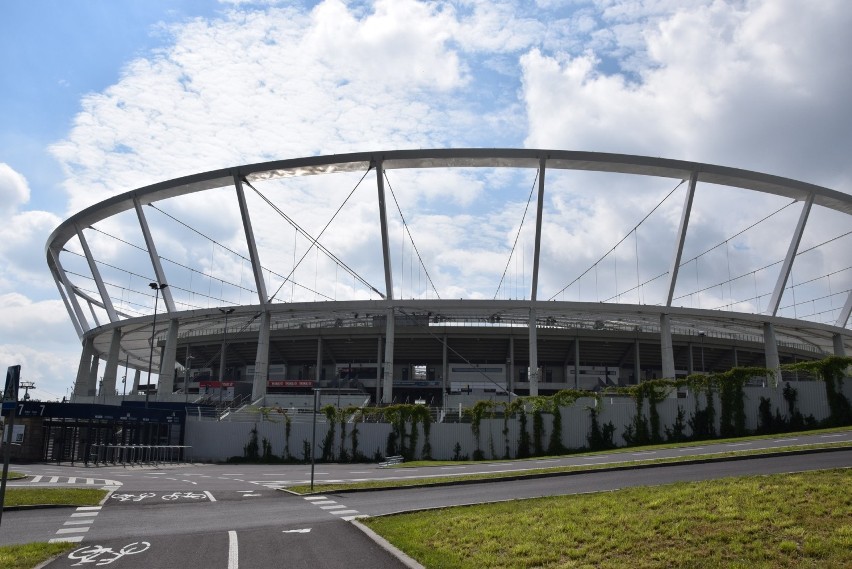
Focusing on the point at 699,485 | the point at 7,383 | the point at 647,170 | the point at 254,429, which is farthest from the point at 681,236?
the point at 7,383

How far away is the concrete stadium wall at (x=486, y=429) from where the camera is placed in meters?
31.0

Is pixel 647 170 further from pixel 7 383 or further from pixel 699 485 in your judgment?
pixel 7 383

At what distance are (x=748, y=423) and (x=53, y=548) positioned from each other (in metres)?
28.7

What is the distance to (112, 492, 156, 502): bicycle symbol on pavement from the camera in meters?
17.6

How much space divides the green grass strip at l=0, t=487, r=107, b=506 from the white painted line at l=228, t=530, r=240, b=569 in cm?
565

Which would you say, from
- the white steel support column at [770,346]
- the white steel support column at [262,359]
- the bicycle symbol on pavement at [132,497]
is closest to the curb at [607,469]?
the bicycle symbol on pavement at [132,497]

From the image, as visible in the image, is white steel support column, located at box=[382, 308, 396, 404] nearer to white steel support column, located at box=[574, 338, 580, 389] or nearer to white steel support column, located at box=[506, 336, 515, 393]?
white steel support column, located at box=[506, 336, 515, 393]

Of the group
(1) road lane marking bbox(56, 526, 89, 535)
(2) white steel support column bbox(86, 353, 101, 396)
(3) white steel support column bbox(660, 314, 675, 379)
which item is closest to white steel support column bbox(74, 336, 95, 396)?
(2) white steel support column bbox(86, 353, 101, 396)

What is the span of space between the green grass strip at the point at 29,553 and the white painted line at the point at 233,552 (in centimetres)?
258

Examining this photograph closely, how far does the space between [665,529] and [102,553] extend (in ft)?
29.4

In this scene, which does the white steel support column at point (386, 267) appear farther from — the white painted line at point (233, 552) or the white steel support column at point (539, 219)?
the white painted line at point (233, 552)

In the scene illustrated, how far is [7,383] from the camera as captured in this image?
1043 cm

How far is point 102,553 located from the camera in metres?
11.4

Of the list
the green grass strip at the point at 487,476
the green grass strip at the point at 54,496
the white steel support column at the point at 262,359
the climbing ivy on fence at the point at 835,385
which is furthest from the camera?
Result: the white steel support column at the point at 262,359
